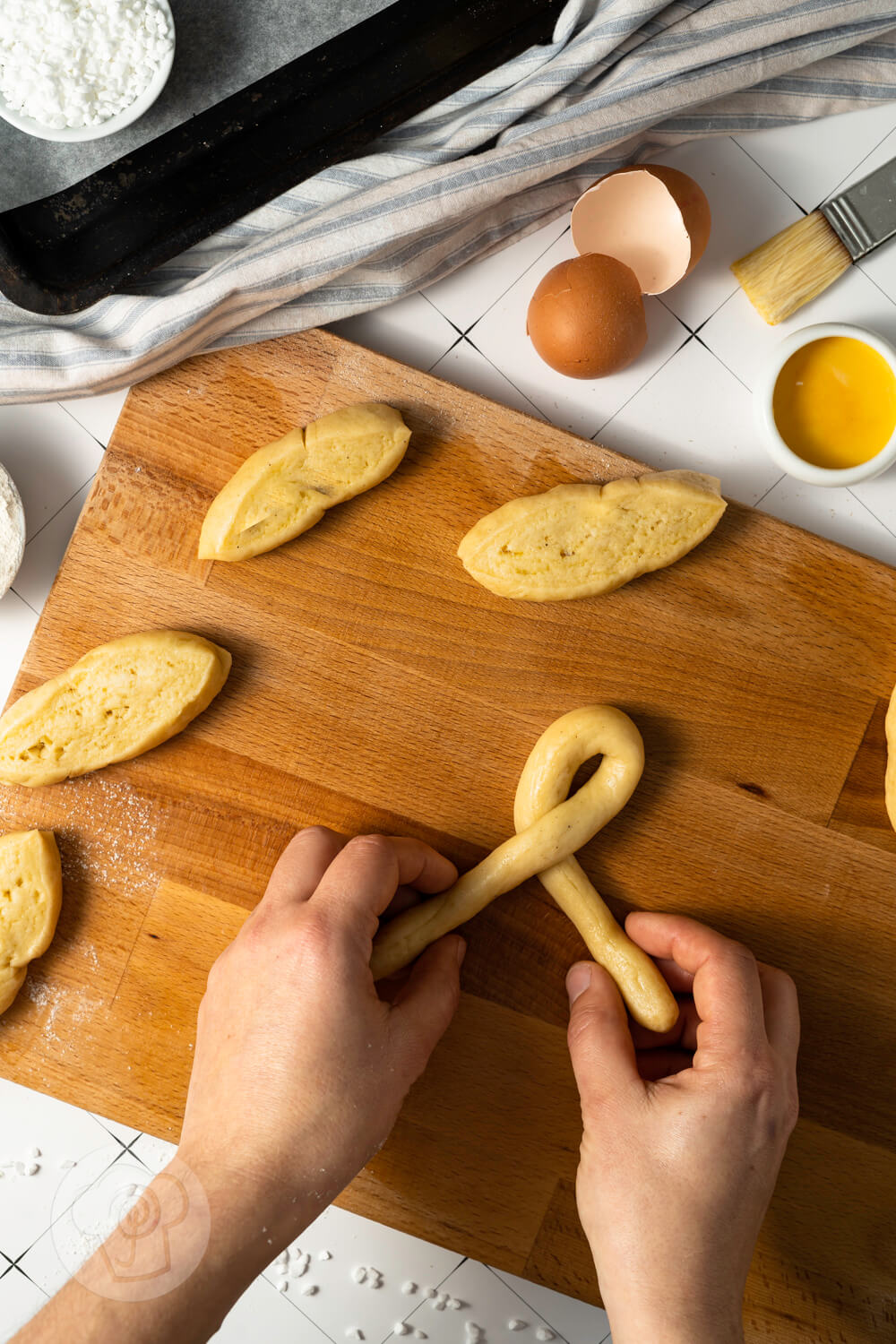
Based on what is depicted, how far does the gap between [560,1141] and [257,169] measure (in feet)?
4.26

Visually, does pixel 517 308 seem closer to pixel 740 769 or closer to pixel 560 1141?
pixel 740 769

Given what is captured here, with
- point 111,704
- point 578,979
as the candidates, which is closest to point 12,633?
point 111,704

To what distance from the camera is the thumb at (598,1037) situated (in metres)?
1.09

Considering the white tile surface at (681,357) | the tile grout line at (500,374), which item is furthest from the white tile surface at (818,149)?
the tile grout line at (500,374)

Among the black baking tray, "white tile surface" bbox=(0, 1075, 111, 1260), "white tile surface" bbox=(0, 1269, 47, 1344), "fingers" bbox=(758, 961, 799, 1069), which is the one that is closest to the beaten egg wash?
the black baking tray

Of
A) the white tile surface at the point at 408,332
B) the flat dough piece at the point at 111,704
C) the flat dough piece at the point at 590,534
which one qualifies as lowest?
the flat dough piece at the point at 111,704

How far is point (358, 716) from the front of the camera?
122 centimetres

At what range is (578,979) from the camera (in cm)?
120

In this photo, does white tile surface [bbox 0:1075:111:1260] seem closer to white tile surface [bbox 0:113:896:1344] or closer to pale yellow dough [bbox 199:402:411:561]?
white tile surface [bbox 0:113:896:1344]

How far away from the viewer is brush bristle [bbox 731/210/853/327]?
4.00ft

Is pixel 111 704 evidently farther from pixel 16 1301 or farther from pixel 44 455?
pixel 16 1301

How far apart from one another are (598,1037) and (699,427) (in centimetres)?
79

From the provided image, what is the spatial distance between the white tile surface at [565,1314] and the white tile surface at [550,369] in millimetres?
1210

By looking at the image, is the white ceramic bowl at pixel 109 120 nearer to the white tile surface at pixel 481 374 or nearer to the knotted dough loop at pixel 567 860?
the white tile surface at pixel 481 374
